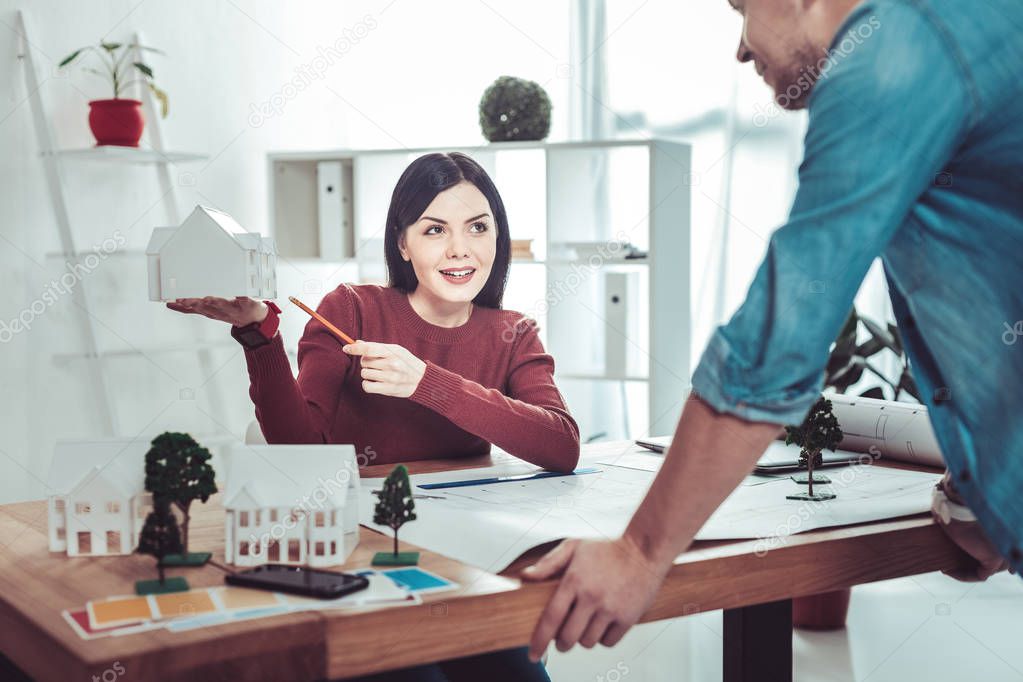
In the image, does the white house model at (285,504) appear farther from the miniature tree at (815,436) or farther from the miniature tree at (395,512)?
the miniature tree at (815,436)

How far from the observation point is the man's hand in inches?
34.5

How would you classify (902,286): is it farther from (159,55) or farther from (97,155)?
(159,55)

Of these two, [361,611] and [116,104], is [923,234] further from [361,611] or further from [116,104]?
[116,104]

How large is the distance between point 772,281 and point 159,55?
11.6ft

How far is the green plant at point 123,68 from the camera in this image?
3.51 meters

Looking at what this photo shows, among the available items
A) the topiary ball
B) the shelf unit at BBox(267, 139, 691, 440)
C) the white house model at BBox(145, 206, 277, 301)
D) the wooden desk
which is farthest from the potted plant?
the wooden desk

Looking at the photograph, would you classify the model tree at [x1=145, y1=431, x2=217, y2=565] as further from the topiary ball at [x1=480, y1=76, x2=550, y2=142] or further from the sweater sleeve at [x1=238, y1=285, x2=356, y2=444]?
the topiary ball at [x1=480, y1=76, x2=550, y2=142]

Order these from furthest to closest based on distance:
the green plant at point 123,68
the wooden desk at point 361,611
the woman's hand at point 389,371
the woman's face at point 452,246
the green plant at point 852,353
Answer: the green plant at point 123,68
the green plant at point 852,353
the woman's face at point 452,246
the woman's hand at point 389,371
the wooden desk at point 361,611

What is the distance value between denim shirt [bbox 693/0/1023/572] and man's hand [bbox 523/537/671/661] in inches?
6.4

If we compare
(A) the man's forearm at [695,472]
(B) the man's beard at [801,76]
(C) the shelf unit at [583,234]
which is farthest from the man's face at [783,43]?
(C) the shelf unit at [583,234]

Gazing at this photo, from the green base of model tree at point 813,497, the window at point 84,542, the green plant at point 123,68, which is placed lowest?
the green base of model tree at point 813,497

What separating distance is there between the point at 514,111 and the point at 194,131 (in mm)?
1253

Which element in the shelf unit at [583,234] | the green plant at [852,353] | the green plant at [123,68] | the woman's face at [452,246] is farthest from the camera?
the shelf unit at [583,234]

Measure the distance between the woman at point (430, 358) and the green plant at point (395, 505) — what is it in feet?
1.76
